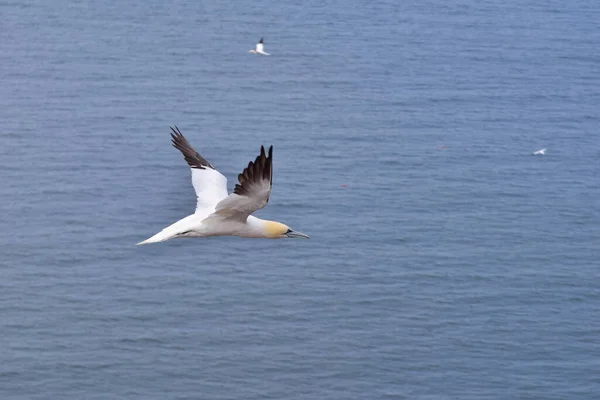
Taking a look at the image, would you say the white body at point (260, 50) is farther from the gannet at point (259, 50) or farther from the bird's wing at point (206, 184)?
the bird's wing at point (206, 184)

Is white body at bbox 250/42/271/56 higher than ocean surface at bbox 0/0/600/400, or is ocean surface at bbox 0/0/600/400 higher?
white body at bbox 250/42/271/56

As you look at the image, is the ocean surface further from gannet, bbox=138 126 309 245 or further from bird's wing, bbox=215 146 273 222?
bird's wing, bbox=215 146 273 222

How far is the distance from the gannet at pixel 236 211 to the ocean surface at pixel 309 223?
51.7 meters

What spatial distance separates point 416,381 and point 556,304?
13224 millimetres

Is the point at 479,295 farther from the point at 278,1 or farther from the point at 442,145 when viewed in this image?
the point at 278,1

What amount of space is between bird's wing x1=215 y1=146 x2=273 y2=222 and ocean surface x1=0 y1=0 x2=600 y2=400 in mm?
54220

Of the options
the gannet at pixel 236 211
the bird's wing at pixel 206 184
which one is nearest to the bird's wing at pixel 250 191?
the gannet at pixel 236 211

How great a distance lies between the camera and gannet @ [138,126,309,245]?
2781 centimetres

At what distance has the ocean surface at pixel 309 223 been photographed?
85188 mm

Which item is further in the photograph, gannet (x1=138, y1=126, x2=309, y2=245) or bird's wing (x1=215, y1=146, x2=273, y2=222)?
gannet (x1=138, y1=126, x2=309, y2=245)

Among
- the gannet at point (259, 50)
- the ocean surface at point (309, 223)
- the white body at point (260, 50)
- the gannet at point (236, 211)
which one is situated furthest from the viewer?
the white body at point (260, 50)

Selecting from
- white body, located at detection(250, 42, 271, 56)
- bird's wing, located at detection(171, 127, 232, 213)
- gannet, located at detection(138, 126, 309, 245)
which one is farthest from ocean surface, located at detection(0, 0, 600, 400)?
gannet, located at detection(138, 126, 309, 245)

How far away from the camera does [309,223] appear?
96.8 metres

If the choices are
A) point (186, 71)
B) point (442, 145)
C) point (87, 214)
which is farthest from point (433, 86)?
point (87, 214)
